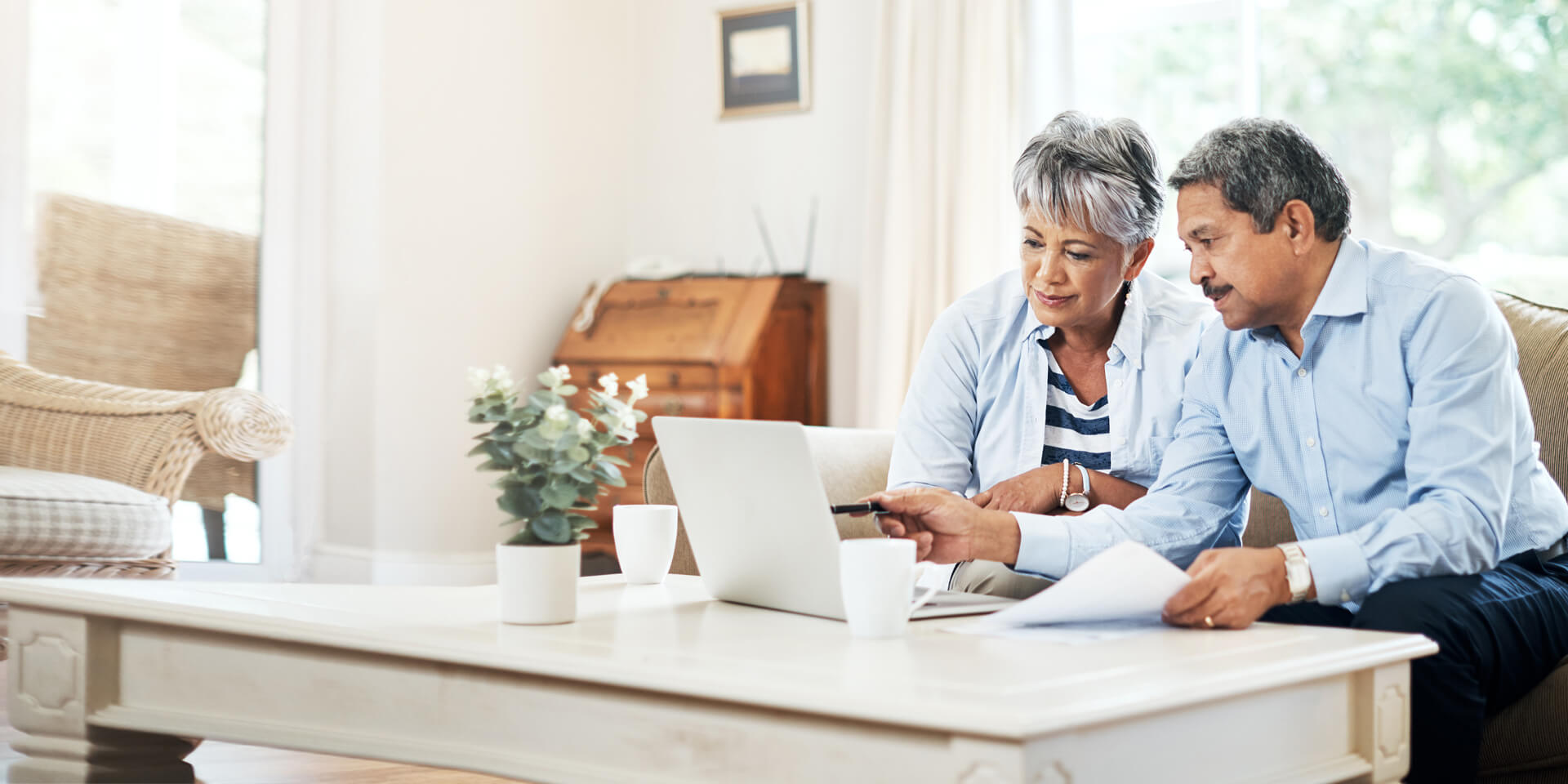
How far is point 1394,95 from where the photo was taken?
166 inches

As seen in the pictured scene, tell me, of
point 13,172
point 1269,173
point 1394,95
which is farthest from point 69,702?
point 1394,95

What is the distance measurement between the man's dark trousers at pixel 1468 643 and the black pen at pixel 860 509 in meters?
0.52

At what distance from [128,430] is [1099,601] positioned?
2008mm

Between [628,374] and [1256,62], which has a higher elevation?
[1256,62]

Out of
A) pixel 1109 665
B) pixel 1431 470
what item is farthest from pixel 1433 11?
pixel 1109 665

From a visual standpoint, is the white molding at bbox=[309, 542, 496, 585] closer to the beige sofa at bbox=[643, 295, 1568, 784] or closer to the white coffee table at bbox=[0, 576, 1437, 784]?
the beige sofa at bbox=[643, 295, 1568, 784]

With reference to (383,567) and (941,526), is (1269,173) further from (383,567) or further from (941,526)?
(383,567)

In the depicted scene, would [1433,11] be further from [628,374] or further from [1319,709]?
[1319,709]

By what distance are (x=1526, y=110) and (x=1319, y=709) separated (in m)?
3.58

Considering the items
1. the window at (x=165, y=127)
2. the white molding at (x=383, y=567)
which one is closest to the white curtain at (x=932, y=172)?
the white molding at (x=383, y=567)

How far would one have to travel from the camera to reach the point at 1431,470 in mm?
1407

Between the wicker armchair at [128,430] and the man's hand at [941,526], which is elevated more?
the wicker armchair at [128,430]

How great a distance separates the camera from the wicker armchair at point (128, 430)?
247cm

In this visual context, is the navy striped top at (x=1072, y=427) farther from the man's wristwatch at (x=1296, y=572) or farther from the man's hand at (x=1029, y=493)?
the man's wristwatch at (x=1296, y=572)
